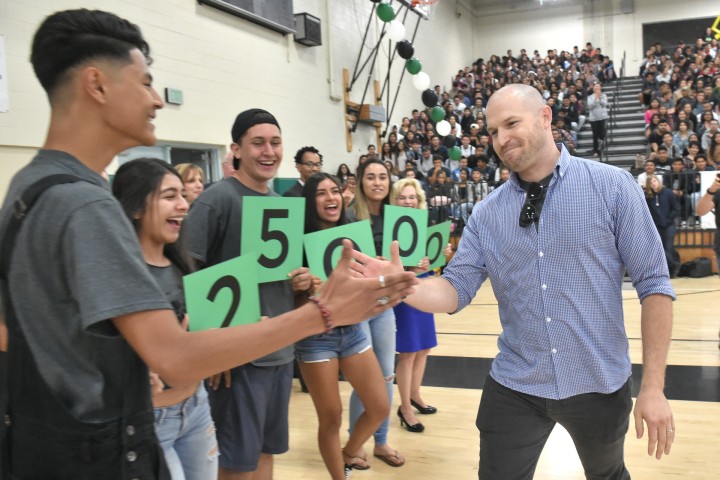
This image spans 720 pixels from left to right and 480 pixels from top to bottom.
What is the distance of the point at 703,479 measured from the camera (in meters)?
2.94

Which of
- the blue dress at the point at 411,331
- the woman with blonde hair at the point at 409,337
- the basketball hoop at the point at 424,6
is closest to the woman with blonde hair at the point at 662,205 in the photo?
the basketball hoop at the point at 424,6

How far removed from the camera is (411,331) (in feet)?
12.1

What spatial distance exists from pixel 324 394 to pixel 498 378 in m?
0.94

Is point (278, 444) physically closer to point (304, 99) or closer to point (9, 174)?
point (9, 174)

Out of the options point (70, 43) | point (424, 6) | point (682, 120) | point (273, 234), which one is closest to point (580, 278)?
point (273, 234)

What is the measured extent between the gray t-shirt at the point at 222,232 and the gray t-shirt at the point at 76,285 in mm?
1188

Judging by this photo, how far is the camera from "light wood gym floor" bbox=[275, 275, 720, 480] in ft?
10.3

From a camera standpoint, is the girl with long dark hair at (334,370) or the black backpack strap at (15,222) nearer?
the black backpack strap at (15,222)

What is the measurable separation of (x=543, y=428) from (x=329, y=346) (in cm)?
104

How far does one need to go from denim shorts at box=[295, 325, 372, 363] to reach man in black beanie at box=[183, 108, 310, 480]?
0.33 metres

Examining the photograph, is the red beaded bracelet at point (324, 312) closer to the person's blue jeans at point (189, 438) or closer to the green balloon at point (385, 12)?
the person's blue jeans at point (189, 438)

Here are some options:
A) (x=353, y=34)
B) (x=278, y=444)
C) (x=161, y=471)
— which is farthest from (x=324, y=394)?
(x=353, y=34)

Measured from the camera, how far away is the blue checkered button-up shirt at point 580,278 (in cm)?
185

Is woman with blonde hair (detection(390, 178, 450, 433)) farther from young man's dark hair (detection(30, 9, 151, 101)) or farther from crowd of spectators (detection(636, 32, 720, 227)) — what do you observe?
crowd of spectators (detection(636, 32, 720, 227))
